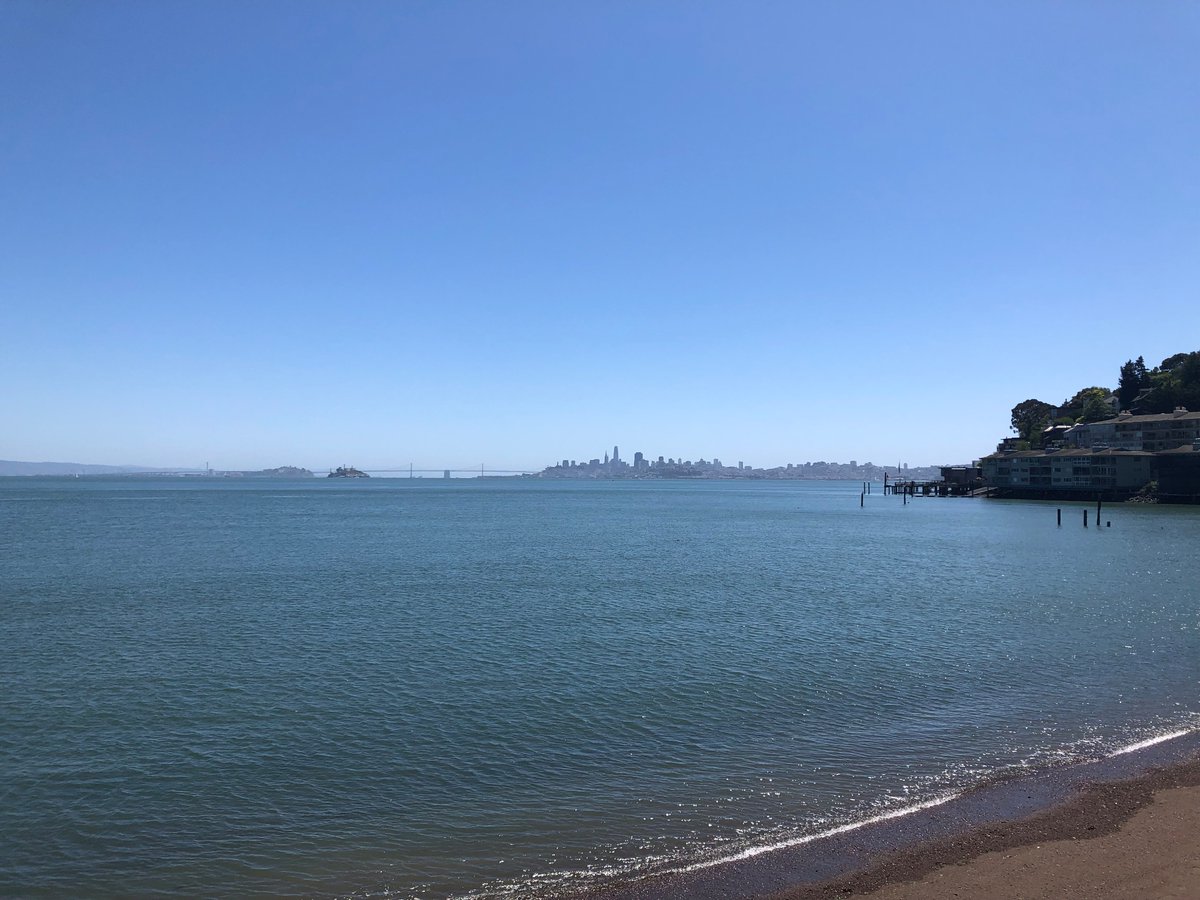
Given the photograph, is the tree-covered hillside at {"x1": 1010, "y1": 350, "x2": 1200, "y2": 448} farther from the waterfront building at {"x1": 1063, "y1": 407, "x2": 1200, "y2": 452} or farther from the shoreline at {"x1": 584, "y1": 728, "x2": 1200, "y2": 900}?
the shoreline at {"x1": 584, "y1": 728, "x2": 1200, "y2": 900}

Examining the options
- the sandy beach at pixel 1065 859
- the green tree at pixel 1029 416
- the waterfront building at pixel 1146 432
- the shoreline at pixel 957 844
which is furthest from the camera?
the green tree at pixel 1029 416

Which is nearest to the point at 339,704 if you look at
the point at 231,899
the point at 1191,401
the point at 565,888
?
the point at 231,899

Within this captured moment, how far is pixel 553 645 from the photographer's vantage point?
21.6 m

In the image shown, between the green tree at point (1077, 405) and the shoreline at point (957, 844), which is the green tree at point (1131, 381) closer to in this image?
the green tree at point (1077, 405)

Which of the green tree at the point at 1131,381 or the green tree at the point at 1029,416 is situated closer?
the green tree at the point at 1131,381

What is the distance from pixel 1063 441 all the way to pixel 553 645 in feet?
410

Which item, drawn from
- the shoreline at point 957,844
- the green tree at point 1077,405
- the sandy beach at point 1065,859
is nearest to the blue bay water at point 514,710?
the shoreline at point 957,844

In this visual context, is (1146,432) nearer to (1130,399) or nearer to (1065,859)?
(1130,399)

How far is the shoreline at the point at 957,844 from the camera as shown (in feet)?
28.4

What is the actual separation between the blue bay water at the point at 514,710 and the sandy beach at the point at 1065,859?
1.48 m

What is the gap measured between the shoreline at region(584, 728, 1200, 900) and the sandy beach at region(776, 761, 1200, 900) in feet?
0.06

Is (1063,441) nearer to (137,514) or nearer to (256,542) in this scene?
(256,542)

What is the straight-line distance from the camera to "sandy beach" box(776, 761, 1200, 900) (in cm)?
834

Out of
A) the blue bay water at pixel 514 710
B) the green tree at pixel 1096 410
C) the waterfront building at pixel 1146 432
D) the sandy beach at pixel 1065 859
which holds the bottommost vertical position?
the blue bay water at pixel 514 710
